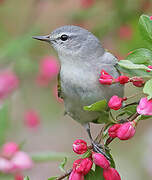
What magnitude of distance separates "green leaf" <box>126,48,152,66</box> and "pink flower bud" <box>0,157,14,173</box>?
1.60 m

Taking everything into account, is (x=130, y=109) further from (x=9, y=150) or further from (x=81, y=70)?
(x=9, y=150)

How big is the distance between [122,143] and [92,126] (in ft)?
2.36

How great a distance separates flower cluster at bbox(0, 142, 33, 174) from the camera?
3490mm

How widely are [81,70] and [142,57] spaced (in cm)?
99

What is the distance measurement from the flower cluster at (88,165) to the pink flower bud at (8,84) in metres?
2.76

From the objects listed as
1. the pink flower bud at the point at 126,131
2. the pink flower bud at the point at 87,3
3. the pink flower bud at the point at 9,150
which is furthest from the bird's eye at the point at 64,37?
the pink flower bud at the point at 87,3

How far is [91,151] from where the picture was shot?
8.26ft

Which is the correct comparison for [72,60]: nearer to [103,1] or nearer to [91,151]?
[91,151]

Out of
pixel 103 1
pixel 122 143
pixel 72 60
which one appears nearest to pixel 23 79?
pixel 103 1

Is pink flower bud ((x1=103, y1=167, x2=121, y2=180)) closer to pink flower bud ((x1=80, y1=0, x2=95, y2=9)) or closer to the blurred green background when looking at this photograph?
the blurred green background

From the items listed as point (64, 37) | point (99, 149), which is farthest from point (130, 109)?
point (64, 37)

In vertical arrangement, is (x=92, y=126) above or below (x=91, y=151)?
below

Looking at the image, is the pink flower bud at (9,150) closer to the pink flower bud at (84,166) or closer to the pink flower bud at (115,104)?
the pink flower bud at (84,166)

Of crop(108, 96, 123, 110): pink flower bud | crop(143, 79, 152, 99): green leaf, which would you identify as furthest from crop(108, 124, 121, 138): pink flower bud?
crop(143, 79, 152, 99): green leaf
